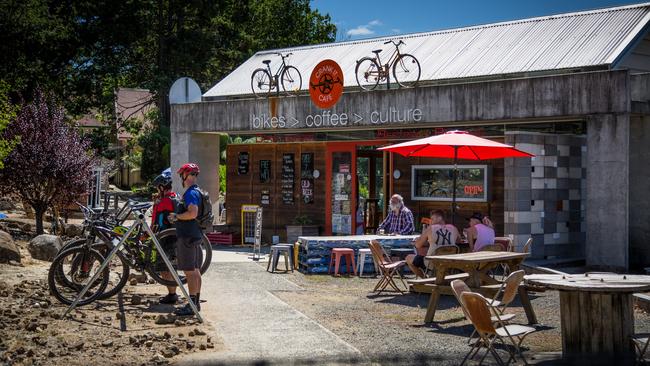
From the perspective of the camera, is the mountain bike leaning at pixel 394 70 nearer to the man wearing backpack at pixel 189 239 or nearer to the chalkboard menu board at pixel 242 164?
the chalkboard menu board at pixel 242 164

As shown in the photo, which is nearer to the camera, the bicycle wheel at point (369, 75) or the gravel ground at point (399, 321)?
the gravel ground at point (399, 321)

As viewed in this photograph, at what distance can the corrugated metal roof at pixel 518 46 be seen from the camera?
16688mm

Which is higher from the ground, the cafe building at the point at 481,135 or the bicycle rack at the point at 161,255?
the cafe building at the point at 481,135

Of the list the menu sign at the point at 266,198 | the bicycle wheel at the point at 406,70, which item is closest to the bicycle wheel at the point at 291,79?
the menu sign at the point at 266,198

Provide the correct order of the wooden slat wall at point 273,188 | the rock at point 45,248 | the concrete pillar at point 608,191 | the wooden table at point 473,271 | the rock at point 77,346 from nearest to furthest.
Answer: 1. the rock at point 77,346
2. the wooden table at point 473,271
3. the concrete pillar at point 608,191
4. the rock at point 45,248
5. the wooden slat wall at point 273,188


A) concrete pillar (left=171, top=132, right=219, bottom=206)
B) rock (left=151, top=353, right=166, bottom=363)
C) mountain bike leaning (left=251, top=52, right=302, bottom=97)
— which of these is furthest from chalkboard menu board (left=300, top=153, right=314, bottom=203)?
rock (left=151, top=353, right=166, bottom=363)

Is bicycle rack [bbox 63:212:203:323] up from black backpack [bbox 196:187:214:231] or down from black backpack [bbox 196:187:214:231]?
down

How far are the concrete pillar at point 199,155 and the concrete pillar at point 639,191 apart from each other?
1005 cm

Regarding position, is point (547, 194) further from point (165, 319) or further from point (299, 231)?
point (165, 319)

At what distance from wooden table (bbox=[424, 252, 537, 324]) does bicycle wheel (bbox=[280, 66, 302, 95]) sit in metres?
10.8

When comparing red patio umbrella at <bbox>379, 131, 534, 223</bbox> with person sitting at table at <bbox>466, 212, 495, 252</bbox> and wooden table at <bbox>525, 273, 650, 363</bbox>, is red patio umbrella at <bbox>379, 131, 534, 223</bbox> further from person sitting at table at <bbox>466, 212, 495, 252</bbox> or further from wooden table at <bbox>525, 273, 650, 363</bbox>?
wooden table at <bbox>525, 273, 650, 363</bbox>

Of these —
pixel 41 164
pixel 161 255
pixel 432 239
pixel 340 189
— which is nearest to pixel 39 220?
pixel 41 164

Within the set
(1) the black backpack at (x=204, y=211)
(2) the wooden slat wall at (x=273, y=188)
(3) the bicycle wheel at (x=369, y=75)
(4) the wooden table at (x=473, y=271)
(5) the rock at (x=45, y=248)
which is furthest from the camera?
(2) the wooden slat wall at (x=273, y=188)

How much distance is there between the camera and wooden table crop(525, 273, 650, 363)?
7641 millimetres
